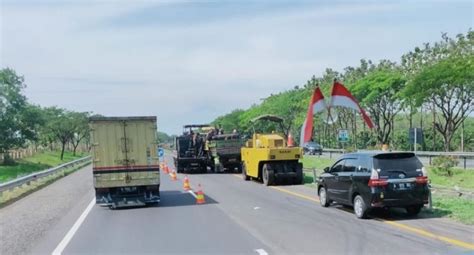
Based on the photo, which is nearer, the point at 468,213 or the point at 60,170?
the point at 468,213

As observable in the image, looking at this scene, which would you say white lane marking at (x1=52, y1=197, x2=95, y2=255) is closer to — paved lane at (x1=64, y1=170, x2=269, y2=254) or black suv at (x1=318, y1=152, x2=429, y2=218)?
paved lane at (x1=64, y1=170, x2=269, y2=254)

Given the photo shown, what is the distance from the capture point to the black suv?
13.0 m

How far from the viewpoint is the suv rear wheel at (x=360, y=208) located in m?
13.3

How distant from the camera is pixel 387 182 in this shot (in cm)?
1303

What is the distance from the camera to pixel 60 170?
3850cm

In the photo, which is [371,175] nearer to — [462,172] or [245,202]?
[245,202]

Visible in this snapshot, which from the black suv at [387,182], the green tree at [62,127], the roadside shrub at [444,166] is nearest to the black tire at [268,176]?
the roadside shrub at [444,166]

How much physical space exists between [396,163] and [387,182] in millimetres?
616

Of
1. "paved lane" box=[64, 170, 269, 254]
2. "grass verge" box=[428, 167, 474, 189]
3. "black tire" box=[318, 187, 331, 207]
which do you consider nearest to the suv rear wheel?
"black tire" box=[318, 187, 331, 207]

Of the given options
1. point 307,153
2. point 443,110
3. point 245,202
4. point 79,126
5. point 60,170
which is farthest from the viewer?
point 79,126

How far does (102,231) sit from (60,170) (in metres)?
27.6

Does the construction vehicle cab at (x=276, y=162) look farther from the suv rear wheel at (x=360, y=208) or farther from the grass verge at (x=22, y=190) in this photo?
the suv rear wheel at (x=360, y=208)

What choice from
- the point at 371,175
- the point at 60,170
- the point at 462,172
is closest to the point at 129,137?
the point at 371,175

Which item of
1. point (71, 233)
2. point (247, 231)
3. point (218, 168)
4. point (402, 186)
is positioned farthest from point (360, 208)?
point (218, 168)
